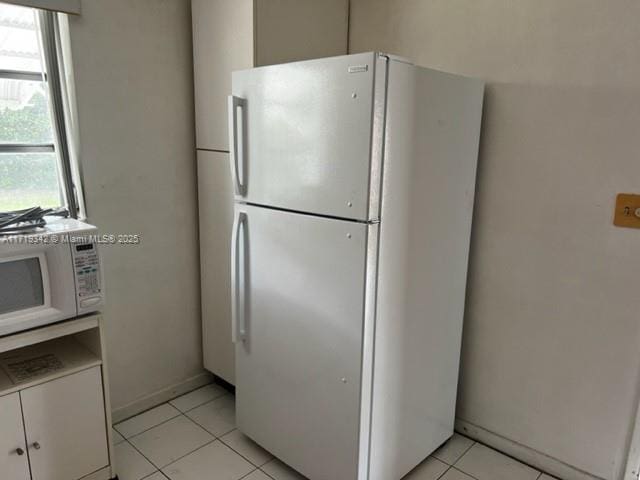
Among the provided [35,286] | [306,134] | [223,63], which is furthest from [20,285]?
[223,63]

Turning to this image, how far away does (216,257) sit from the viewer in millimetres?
2486

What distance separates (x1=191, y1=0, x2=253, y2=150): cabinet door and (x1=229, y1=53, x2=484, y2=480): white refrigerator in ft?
1.07

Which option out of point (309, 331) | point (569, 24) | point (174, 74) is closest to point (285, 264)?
point (309, 331)

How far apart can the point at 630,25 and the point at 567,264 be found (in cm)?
91

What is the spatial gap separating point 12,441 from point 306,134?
1.53m

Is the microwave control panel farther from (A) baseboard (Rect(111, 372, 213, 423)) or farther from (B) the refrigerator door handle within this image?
(A) baseboard (Rect(111, 372, 213, 423))

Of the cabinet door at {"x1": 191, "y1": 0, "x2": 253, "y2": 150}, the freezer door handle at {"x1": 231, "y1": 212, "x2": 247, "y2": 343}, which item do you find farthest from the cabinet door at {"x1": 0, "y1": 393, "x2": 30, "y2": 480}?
the cabinet door at {"x1": 191, "y1": 0, "x2": 253, "y2": 150}

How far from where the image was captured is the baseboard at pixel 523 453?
78.4 inches

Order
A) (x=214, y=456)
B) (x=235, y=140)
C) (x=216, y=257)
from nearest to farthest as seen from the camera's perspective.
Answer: (x=235, y=140) < (x=214, y=456) < (x=216, y=257)

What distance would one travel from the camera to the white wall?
215cm

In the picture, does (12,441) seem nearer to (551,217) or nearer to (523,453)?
(523,453)

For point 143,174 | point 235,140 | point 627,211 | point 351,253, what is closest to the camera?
point 351,253

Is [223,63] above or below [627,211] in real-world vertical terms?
above

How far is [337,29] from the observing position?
7.90 feet
